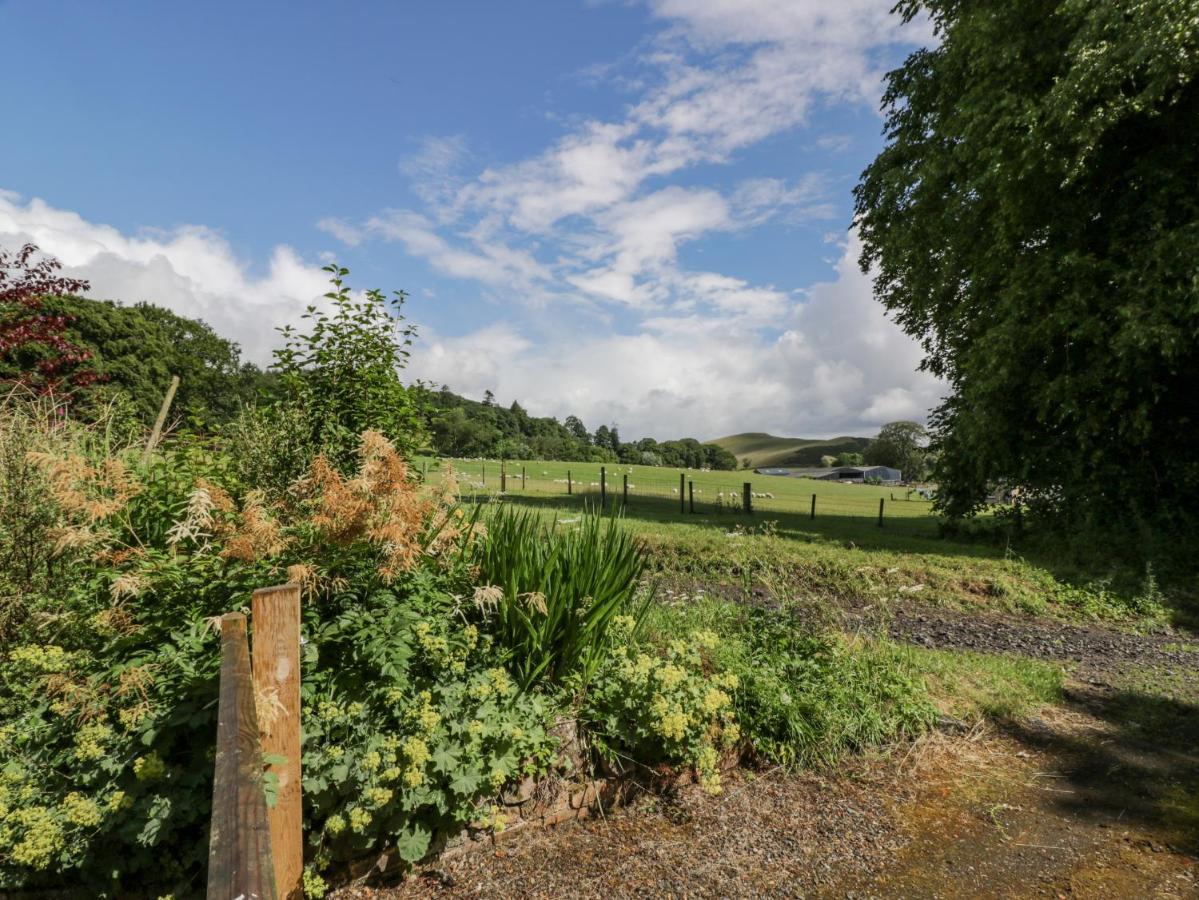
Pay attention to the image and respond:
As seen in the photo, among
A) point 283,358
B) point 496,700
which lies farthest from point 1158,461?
point 283,358

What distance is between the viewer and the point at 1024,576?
32.7 ft

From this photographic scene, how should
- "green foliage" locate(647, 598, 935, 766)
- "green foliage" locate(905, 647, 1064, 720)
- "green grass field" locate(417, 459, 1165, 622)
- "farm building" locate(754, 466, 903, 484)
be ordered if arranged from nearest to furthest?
"green foliage" locate(647, 598, 935, 766) → "green foliage" locate(905, 647, 1064, 720) → "green grass field" locate(417, 459, 1165, 622) → "farm building" locate(754, 466, 903, 484)

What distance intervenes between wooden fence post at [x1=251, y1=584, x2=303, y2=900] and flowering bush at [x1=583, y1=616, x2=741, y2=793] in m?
1.67

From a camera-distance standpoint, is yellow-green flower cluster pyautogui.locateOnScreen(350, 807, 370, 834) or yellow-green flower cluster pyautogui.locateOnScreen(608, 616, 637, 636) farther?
yellow-green flower cluster pyautogui.locateOnScreen(608, 616, 637, 636)

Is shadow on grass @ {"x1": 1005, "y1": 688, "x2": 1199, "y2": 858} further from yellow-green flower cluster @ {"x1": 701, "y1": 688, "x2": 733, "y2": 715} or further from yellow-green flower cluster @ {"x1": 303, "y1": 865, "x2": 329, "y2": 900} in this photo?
yellow-green flower cluster @ {"x1": 303, "y1": 865, "x2": 329, "y2": 900}

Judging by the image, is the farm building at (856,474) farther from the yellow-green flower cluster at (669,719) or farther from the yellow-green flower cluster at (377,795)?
the yellow-green flower cluster at (377,795)

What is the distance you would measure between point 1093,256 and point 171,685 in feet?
46.5

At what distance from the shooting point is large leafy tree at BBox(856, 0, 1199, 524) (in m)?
9.69

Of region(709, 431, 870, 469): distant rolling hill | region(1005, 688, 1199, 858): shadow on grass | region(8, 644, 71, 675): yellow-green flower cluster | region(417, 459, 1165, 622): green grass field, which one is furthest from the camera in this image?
region(709, 431, 870, 469): distant rolling hill

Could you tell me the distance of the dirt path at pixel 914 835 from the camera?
10.1ft

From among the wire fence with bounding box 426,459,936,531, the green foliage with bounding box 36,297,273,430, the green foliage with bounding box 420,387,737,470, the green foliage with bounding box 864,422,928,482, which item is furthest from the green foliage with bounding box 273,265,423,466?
the green foliage with bounding box 864,422,928,482

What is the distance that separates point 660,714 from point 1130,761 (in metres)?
3.75

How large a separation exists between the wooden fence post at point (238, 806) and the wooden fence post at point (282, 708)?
12.2 inches

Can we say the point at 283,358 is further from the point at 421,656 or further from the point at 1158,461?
the point at 1158,461
